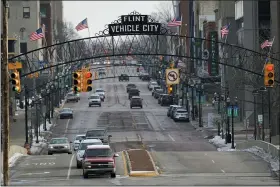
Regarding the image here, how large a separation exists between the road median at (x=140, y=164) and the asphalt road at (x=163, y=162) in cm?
50

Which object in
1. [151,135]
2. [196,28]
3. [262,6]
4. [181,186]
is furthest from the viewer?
[196,28]

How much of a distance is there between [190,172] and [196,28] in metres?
98.1

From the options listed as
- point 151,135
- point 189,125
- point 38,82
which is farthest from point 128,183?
point 38,82

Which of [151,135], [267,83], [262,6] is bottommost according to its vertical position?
[151,135]

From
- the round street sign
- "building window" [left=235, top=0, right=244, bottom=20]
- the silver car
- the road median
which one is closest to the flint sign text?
the road median

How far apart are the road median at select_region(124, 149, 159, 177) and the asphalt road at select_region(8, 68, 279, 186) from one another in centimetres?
50

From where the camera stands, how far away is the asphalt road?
3978cm

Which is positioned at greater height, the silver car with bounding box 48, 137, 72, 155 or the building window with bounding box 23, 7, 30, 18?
the building window with bounding box 23, 7, 30, 18

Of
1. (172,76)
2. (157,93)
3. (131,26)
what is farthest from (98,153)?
(157,93)

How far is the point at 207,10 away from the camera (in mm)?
141250

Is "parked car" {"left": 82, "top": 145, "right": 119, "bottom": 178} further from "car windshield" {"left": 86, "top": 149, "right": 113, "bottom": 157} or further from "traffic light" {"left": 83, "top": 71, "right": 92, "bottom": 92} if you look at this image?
"traffic light" {"left": 83, "top": 71, "right": 92, "bottom": 92}

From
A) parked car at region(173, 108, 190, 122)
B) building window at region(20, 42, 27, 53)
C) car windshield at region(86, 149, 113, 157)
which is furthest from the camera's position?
building window at region(20, 42, 27, 53)

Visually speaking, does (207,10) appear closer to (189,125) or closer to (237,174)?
(189,125)

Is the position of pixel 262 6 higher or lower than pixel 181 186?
higher
